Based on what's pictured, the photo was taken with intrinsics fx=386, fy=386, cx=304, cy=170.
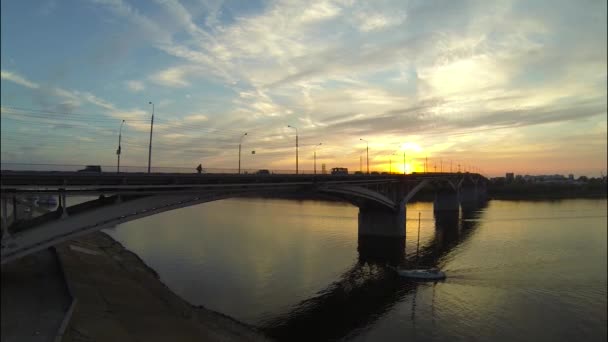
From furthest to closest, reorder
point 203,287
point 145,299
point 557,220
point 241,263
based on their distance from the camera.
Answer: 1. point 557,220
2. point 241,263
3. point 203,287
4. point 145,299

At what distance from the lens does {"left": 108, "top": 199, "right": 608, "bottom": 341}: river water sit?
88.8 ft

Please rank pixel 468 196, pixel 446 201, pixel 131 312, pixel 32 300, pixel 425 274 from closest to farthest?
pixel 32 300 < pixel 131 312 < pixel 425 274 < pixel 446 201 < pixel 468 196

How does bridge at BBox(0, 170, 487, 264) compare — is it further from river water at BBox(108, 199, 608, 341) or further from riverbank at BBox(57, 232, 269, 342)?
river water at BBox(108, 199, 608, 341)

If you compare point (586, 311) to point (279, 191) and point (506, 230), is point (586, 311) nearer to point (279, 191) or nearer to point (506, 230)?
point (279, 191)

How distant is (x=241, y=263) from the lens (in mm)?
43125

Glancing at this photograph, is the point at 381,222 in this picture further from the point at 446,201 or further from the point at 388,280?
the point at 446,201

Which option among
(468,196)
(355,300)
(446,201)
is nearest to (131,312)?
(355,300)

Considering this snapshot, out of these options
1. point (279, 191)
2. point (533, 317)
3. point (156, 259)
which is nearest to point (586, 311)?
point (533, 317)

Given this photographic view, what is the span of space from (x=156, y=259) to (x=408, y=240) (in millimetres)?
38531

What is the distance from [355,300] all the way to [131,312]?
17.9 meters

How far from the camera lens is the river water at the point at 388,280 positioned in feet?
88.8

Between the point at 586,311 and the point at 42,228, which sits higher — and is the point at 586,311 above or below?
below

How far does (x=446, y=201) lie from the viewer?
109 meters

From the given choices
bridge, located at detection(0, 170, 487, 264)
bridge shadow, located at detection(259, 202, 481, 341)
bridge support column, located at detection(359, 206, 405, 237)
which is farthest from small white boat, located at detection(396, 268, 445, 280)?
bridge support column, located at detection(359, 206, 405, 237)
